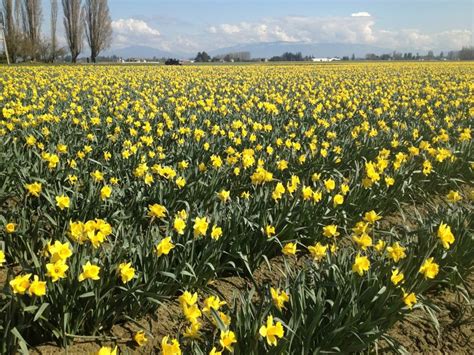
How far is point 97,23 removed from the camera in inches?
2035

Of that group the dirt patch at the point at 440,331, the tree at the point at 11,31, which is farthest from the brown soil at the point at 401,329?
the tree at the point at 11,31

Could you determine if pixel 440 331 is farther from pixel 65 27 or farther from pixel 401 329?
pixel 65 27

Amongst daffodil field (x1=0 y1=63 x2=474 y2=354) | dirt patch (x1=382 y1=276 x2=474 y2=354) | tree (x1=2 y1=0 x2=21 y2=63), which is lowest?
dirt patch (x1=382 y1=276 x2=474 y2=354)

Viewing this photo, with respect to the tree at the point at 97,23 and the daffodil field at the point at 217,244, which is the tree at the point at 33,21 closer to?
the tree at the point at 97,23

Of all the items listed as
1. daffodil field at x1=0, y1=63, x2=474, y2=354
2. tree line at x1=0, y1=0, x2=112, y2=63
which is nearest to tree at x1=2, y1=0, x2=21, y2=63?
tree line at x1=0, y1=0, x2=112, y2=63

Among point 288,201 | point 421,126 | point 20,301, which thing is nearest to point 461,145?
point 421,126

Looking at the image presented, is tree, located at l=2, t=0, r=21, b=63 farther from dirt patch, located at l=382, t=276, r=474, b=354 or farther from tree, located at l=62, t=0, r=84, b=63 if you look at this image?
dirt patch, located at l=382, t=276, r=474, b=354

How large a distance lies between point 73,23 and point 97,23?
291 cm

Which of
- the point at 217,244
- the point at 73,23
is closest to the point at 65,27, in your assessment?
the point at 73,23

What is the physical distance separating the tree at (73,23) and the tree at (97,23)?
1.26m

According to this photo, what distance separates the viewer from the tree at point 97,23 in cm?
5134

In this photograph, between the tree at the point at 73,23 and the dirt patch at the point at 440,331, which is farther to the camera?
the tree at the point at 73,23

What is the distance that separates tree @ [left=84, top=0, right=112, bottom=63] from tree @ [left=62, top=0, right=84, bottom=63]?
4.12 feet

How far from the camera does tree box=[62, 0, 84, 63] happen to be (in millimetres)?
49781
